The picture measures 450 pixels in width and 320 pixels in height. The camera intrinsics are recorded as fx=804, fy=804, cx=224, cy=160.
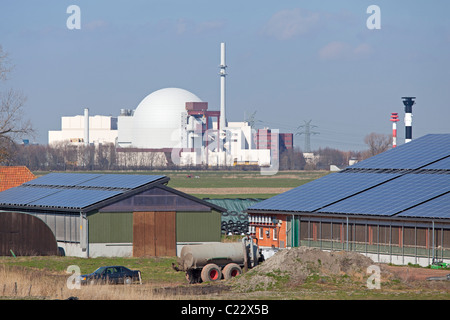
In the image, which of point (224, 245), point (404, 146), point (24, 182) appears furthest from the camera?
point (24, 182)

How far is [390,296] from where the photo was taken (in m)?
31.1

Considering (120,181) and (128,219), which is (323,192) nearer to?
(128,219)

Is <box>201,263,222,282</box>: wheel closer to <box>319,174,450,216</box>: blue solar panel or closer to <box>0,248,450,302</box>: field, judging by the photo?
<box>0,248,450,302</box>: field

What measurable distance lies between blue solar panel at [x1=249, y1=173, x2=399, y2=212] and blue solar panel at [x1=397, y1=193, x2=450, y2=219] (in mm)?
6565

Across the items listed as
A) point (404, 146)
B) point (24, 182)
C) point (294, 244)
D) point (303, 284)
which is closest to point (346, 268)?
point (303, 284)

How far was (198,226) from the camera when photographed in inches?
2063

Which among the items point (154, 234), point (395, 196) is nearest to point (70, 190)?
point (154, 234)

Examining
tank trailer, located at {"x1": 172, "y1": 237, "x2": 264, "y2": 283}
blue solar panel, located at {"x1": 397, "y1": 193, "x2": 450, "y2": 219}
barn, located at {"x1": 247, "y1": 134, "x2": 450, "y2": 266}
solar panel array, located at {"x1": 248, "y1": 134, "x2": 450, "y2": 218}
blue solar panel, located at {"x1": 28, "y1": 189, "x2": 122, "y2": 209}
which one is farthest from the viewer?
blue solar panel, located at {"x1": 28, "y1": 189, "x2": 122, "y2": 209}

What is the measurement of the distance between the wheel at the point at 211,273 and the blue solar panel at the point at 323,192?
11997mm

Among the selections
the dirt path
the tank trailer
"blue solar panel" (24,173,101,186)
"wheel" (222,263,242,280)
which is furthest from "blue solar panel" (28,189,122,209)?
the dirt path

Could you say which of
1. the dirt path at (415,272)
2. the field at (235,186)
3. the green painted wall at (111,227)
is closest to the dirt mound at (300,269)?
the dirt path at (415,272)

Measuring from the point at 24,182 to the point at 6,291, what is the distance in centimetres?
3882

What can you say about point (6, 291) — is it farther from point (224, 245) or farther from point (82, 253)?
point (82, 253)

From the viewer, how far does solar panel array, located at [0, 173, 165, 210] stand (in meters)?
51.6
